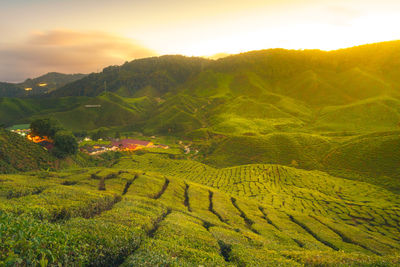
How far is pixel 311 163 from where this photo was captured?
130m

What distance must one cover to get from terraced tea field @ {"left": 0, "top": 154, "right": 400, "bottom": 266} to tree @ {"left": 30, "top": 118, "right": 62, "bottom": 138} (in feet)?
160

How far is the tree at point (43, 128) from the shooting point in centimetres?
10043

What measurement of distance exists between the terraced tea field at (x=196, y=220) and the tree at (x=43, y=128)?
160 feet

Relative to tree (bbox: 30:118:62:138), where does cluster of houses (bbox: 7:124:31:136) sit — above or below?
below

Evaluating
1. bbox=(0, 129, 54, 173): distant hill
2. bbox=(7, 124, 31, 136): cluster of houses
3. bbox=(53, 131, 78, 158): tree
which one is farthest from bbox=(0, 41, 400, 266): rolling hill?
bbox=(7, 124, 31, 136): cluster of houses

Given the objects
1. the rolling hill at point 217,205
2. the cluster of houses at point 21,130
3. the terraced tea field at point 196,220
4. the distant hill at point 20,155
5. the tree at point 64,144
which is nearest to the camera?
the terraced tea field at point 196,220

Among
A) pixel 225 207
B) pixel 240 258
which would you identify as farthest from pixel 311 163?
pixel 240 258

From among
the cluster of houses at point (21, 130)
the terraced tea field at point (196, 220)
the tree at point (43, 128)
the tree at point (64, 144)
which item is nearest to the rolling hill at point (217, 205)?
the terraced tea field at point (196, 220)

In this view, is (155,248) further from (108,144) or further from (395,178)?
(108,144)

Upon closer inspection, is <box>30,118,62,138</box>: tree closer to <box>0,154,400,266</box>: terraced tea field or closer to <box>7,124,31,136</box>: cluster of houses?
<box>0,154,400,266</box>: terraced tea field

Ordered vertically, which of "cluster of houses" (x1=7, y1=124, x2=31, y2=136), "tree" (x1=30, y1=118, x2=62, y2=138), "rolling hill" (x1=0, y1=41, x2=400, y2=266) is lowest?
"rolling hill" (x1=0, y1=41, x2=400, y2=266)

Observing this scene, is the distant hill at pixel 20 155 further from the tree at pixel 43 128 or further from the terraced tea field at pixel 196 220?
the terraced tea field at pixel 196 220

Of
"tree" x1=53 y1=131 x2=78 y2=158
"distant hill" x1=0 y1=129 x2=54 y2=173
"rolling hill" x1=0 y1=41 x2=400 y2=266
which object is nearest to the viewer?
"rolling hill" x1=0 y1=41 x2=400 y2=266

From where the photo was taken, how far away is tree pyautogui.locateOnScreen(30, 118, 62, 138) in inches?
3954
